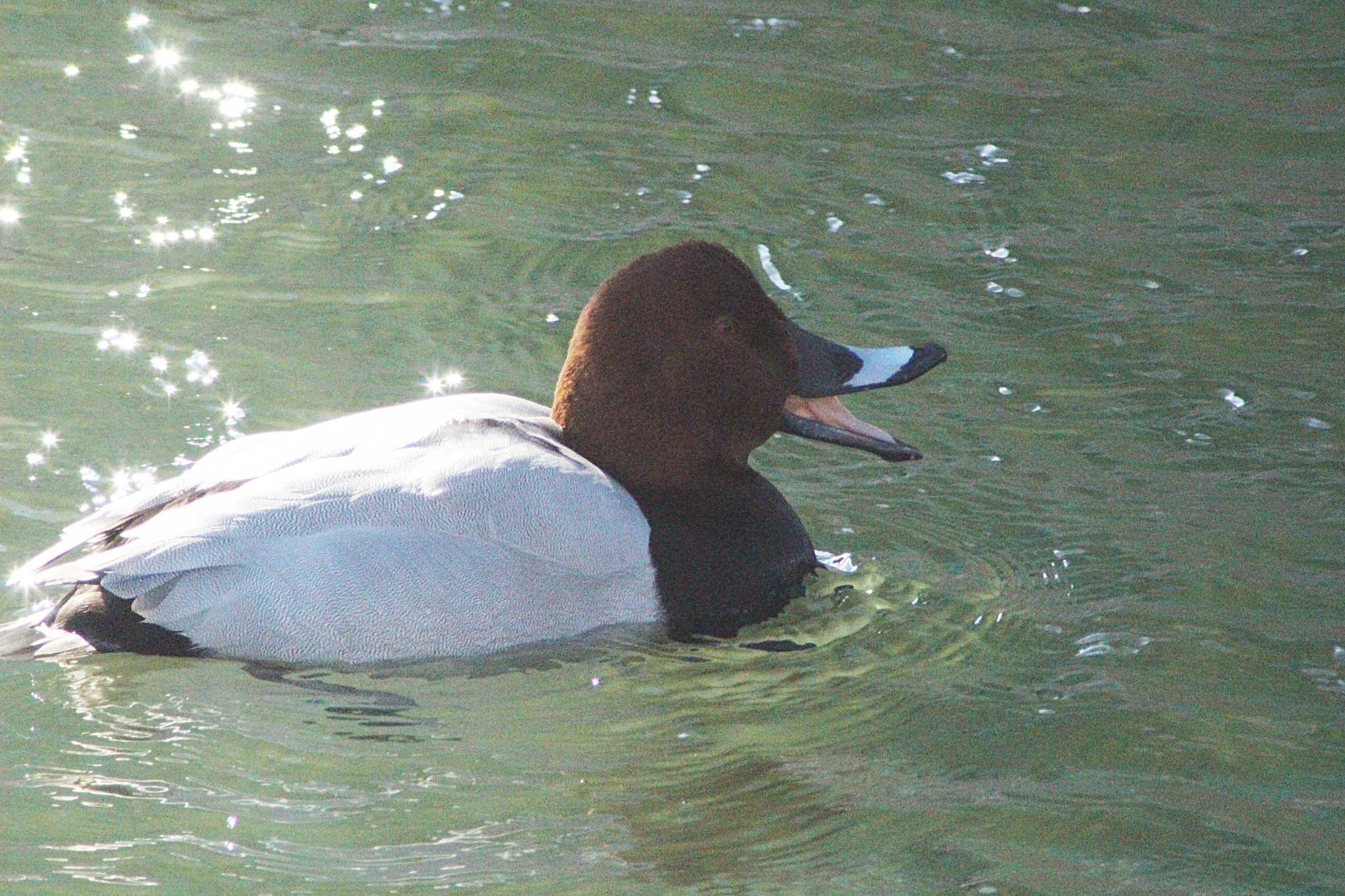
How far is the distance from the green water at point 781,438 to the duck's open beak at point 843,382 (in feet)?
1.09

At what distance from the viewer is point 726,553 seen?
14.3 feet

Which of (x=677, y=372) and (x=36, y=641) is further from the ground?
(x=677, y=372)

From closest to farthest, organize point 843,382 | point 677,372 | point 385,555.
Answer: point 385,555
point 677,372
point 843,382

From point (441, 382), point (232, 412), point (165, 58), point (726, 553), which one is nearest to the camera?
point (726, 553)

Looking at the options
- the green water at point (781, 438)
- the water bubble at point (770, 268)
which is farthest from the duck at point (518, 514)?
the water bubble at point (770, 268)

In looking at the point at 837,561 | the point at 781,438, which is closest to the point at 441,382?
the point at 781,438

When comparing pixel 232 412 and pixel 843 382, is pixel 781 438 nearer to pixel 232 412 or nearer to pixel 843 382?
pixel 843 382

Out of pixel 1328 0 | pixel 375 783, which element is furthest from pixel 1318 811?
pixel 1328 0

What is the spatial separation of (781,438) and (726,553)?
1203 mm

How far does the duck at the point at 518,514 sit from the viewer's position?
3.86m

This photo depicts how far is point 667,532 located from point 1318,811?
5.29 feet

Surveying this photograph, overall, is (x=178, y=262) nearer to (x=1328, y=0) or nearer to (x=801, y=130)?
(x=801, y=130)

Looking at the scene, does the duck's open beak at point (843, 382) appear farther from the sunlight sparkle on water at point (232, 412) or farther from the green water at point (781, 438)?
the sunlight sparkle on water at point (232, 412)

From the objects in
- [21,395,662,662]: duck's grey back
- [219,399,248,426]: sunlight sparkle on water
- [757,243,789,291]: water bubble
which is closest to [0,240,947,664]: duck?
[21,395,662,662]: duck's grey back
